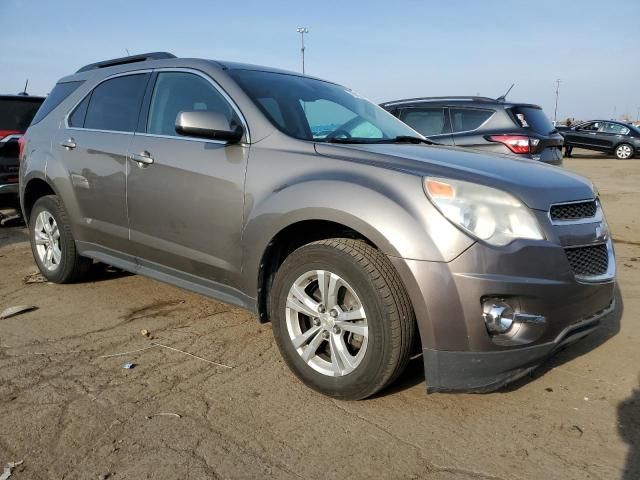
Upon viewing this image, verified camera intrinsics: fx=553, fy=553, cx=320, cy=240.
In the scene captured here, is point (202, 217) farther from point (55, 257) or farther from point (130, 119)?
point (55, 257)

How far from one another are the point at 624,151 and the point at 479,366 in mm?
23112

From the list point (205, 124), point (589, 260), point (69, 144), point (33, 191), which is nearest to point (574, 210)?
point (589, 260)

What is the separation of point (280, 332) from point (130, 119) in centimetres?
201

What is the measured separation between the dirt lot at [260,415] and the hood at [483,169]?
1024 mm

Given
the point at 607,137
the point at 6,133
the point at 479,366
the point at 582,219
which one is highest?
the point at 6,133

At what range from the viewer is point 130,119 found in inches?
155

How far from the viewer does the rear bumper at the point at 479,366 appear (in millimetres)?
2443

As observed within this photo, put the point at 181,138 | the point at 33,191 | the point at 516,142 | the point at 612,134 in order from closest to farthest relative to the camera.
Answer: the point at 181,138, the point at 33,191, the point at 516,142, the point at 612,134

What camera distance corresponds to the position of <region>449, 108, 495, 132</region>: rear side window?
7.37m

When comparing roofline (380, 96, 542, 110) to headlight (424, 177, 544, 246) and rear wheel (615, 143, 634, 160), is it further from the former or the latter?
rear wheel (615, 143, 634, 160)

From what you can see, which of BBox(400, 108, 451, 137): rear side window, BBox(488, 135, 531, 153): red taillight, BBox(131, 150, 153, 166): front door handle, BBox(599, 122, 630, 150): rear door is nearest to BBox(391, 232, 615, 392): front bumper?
BBox(131, 150, 153, 166): front door handle

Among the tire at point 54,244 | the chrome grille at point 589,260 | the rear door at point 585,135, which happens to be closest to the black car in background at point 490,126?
the chrome grille at point 589,260

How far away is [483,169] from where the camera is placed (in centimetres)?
275

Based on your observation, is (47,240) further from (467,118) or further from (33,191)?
(467,118)
